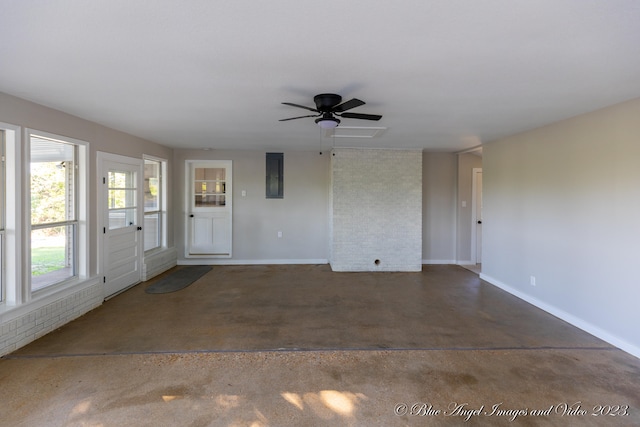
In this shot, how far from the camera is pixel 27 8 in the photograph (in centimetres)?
155

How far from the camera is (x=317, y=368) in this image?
262 centimetres

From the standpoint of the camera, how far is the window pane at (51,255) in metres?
3.23

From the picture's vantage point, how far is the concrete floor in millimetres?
2088

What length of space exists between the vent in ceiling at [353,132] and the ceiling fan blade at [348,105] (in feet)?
4.56

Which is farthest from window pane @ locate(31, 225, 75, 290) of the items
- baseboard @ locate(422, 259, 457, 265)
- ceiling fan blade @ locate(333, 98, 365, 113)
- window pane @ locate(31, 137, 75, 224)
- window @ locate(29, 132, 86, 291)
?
baseboard @ locate(422, 259, 457, 265)

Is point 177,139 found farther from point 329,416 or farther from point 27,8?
point 329,416

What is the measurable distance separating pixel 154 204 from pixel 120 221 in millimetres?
1229

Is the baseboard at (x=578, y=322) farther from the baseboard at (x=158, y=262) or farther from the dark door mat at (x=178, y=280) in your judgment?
the baseboard at (x=158, y=262)

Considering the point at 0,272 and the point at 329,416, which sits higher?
the point at 0,272

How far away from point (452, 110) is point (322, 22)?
2.19 meters

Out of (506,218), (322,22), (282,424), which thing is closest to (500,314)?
(506,218)

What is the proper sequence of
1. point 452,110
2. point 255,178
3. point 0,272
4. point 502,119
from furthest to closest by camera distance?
point 255,178
point 502,119
point 452,110
point 0,272

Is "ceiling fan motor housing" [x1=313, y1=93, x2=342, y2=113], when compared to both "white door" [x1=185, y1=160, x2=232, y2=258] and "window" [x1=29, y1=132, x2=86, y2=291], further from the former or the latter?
"white door" [x1=185, y1=160, x2=232, y2=258]

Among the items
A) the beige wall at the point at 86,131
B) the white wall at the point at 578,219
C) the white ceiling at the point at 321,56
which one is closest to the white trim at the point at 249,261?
the beige wall at the point at 86,131
